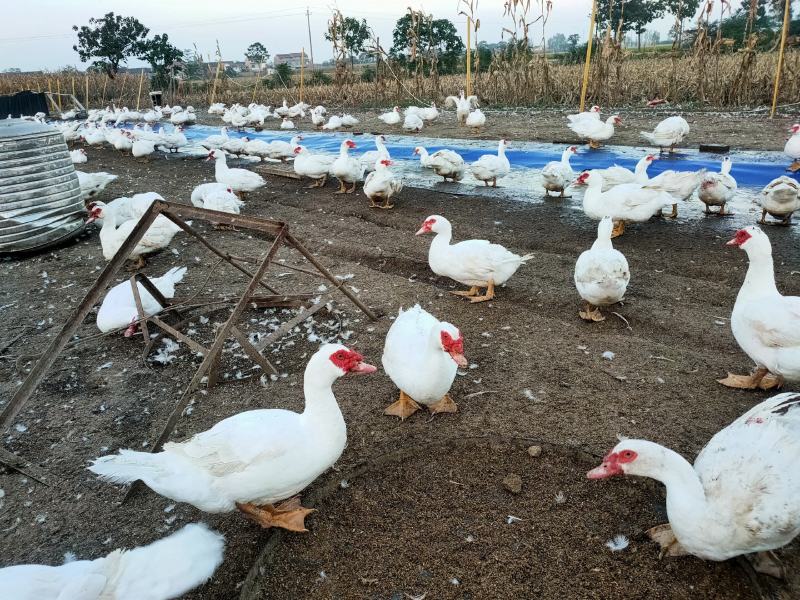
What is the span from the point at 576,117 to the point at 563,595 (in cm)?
1136

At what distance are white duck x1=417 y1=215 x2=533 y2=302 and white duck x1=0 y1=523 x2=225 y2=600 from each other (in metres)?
3.41

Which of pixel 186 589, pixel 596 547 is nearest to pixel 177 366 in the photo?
pixel 186 589

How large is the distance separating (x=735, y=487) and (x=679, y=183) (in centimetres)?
566

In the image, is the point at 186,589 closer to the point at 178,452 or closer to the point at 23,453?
the point at 178,452

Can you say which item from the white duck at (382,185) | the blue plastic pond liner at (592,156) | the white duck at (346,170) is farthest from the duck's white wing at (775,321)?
the white duck at (346,170)

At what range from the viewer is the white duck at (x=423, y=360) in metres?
3.10

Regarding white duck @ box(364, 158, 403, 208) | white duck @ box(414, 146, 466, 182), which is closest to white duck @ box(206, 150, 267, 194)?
white duck @ box(364, 158, 403, 208)

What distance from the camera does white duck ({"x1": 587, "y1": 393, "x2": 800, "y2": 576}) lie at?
6.48ft

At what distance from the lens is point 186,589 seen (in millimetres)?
1962

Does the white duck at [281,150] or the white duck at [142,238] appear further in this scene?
the white duck at [281,150]

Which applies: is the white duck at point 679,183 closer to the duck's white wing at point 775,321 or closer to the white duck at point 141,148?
the duck's white wing at point 775,321

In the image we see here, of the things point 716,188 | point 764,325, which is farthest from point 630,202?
point 764,325

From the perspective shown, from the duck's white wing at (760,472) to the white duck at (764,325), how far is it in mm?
950

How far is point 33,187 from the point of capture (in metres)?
6.64
